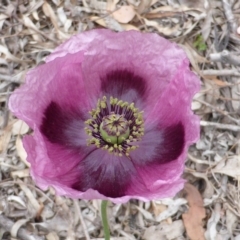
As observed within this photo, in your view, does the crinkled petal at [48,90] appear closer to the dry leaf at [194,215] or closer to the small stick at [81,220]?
the small stick at [81,220]

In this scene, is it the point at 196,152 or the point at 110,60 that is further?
the point at 196,152

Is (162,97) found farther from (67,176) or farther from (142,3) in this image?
(142,3)

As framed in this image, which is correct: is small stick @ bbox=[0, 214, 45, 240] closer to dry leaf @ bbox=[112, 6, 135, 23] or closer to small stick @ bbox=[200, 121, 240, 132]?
small stick @ bbox=[200, 121, 240, 132]

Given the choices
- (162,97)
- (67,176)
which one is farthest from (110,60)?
(67,176)

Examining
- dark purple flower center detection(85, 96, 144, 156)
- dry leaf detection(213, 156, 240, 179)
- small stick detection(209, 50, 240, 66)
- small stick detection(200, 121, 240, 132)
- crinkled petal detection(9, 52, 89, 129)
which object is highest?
crinkled petal detection(9, 52, 89, 129)

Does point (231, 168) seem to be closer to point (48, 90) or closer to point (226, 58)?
point (226, 58)

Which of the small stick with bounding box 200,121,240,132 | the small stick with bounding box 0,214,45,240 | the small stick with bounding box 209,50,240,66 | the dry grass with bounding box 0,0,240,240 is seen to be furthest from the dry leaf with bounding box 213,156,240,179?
the small stick with bounding box 0,214,45,240

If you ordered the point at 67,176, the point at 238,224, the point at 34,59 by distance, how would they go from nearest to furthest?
the point at 67,176
the point at 238,224
the point at 34,59
